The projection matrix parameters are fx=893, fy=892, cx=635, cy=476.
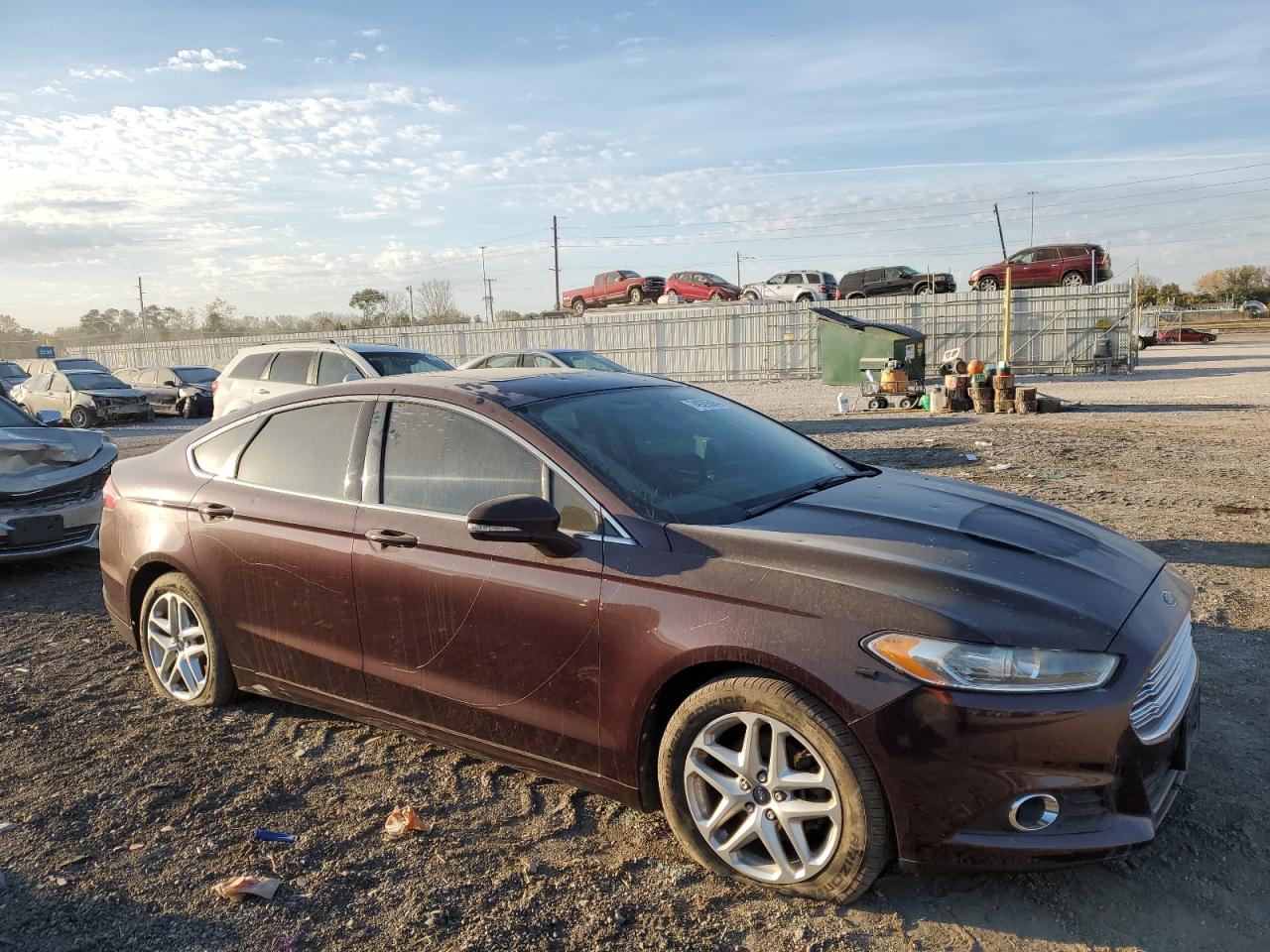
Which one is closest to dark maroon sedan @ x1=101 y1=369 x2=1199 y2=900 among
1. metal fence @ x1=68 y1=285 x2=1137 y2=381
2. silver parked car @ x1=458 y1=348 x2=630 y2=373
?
silver parked car @ x1=458 y1=348 x2=630 y2=373

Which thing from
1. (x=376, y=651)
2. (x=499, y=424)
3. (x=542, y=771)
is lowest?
(x=542, y=771)

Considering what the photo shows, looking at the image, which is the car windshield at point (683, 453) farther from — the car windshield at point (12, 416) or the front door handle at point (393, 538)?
the car windshield at point (12, 416)

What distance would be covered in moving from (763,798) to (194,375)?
26.4m

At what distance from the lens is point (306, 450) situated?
389 cm

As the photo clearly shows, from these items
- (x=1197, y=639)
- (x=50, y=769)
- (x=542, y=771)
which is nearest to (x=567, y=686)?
(x=542, y=771)

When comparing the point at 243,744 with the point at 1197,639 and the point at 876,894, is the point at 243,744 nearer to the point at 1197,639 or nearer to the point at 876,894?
the point at 876,894

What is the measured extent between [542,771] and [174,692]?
7.57 feet

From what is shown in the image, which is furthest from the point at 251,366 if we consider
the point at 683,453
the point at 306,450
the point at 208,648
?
the point at 683,453

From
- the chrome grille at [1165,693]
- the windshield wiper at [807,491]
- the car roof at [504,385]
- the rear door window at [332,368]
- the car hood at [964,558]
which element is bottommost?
the chrome grille at [1165,693]

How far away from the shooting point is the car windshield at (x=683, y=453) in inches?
125

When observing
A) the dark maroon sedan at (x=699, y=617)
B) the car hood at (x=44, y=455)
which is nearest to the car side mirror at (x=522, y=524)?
the dark maroon sedan at (x=699, y=617)

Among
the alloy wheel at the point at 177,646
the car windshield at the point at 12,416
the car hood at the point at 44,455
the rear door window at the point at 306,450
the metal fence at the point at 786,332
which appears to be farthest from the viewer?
the metal fence at the point at 786,332

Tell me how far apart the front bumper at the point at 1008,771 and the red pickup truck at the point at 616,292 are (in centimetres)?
3909

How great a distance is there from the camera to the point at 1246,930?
2.50 m
